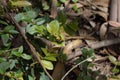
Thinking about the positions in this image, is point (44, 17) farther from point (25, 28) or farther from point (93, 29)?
point (93, 29)

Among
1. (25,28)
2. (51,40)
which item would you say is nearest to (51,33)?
(51,40)

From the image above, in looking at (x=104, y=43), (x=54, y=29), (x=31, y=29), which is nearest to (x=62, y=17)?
(x=54, y=29)

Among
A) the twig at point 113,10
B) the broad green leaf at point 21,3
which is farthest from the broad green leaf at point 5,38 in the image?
the twig at point 113,10

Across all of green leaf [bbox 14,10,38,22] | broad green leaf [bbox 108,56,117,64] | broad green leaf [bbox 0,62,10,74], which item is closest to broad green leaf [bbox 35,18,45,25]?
green leaf [bbox 14,10,38,22]

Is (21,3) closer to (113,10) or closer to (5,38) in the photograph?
(5,38)

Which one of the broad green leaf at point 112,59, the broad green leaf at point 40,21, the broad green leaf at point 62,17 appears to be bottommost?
the broad green leaf at point 112,59

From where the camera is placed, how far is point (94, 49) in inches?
65.3

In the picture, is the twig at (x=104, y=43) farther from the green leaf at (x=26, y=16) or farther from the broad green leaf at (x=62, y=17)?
the green leaf at (x=26, y=16)

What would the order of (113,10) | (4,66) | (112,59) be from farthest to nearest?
(113,10) → (112,59) → (4,66)

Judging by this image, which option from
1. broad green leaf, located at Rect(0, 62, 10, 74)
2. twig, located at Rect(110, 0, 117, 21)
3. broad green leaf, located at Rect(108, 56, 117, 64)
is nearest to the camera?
broad green leaf, located at Rect(0, 62, 10, 74)

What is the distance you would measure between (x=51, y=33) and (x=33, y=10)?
215mm

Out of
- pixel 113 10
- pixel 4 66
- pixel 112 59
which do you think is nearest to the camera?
pixel 4 66

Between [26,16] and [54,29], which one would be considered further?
[26,16]

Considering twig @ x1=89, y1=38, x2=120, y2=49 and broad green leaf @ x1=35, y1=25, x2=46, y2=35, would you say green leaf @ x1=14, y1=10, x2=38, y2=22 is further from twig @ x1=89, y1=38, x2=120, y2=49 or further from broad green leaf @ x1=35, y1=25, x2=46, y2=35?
twig @ x1=89, y1=38, x2=120, y2=49
